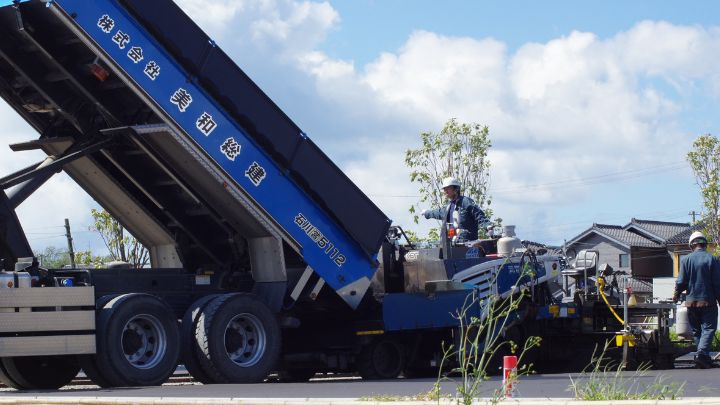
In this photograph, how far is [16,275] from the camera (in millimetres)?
11867

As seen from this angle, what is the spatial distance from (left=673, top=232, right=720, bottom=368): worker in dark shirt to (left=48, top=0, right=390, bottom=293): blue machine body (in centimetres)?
393

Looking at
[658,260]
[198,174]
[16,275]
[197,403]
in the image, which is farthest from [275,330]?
[658,260]

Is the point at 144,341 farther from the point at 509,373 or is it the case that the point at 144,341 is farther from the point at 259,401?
the point at 509,373

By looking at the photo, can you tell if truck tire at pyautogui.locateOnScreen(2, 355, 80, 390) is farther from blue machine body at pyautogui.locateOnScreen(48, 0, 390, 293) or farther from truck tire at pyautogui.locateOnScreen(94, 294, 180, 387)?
blue machine body at pyautogui.locateOnScreen(48, 0, 390, 293)

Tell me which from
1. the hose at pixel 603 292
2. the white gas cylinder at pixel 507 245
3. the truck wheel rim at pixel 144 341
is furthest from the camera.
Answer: the hose at pixel 603 292

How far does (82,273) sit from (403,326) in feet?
13.3

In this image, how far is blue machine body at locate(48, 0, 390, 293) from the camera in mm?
12461

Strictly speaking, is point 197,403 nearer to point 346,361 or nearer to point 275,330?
point 275,330

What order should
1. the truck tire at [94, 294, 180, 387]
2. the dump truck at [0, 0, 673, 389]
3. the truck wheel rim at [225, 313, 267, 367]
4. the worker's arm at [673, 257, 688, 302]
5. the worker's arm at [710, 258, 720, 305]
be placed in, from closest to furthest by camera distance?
the truck tire at [94, 294, 180, 387], the dump truck at [0, 0, 673, 389], the truck wheel rim at [225, 313, 267, 367], the worker's arm at [710, 258, 720, 305], the worker's arm at [673, 257, 688, 302]

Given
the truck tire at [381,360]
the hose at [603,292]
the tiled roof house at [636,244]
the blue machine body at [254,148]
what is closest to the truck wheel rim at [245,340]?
the blue machine body at [254,148]

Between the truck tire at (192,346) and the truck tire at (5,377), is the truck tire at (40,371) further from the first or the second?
the truck tire at (192,346)

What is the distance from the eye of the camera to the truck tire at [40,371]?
41.1 ft

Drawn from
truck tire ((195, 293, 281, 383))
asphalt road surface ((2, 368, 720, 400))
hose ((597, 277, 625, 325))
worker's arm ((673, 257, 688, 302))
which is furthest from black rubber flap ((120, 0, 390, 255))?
worker's arm ((673, 257, 688, 302))

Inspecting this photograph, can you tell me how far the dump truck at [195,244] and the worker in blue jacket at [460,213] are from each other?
0.46m
